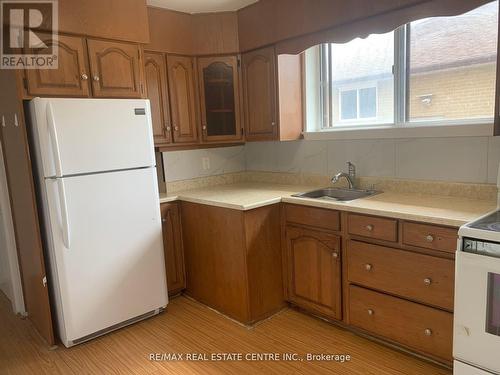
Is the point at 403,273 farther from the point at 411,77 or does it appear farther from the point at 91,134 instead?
the point at 91,134

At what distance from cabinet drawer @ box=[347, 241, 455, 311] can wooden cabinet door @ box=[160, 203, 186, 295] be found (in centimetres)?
139

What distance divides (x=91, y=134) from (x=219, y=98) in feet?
4.02

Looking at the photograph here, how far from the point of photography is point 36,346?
8.05ft

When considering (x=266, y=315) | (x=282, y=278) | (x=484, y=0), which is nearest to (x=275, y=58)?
(x=484, y=0)

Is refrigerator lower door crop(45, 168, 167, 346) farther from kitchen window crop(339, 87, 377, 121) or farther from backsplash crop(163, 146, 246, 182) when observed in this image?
kitchen window crop(339, 87, 377, 121)

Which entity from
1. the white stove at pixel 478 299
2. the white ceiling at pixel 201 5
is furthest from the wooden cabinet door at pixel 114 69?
the white stove at pixel 478 299

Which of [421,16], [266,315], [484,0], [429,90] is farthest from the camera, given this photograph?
[266,315]

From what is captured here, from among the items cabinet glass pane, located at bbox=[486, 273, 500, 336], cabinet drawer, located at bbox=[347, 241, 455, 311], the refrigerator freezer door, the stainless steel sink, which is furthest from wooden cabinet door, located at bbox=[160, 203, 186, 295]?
cabinet glass pane, located at bbox=[486, 273, 500, 336]

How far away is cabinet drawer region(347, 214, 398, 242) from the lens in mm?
2055

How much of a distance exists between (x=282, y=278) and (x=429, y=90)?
5.46 ft

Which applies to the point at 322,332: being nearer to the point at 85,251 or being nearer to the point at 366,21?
the point at 85,251

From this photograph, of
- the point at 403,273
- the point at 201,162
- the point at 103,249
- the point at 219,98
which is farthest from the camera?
the point at 201,162

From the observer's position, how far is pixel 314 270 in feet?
8.29

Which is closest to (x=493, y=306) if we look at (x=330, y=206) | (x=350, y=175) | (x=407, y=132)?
(x=330, y=206)
